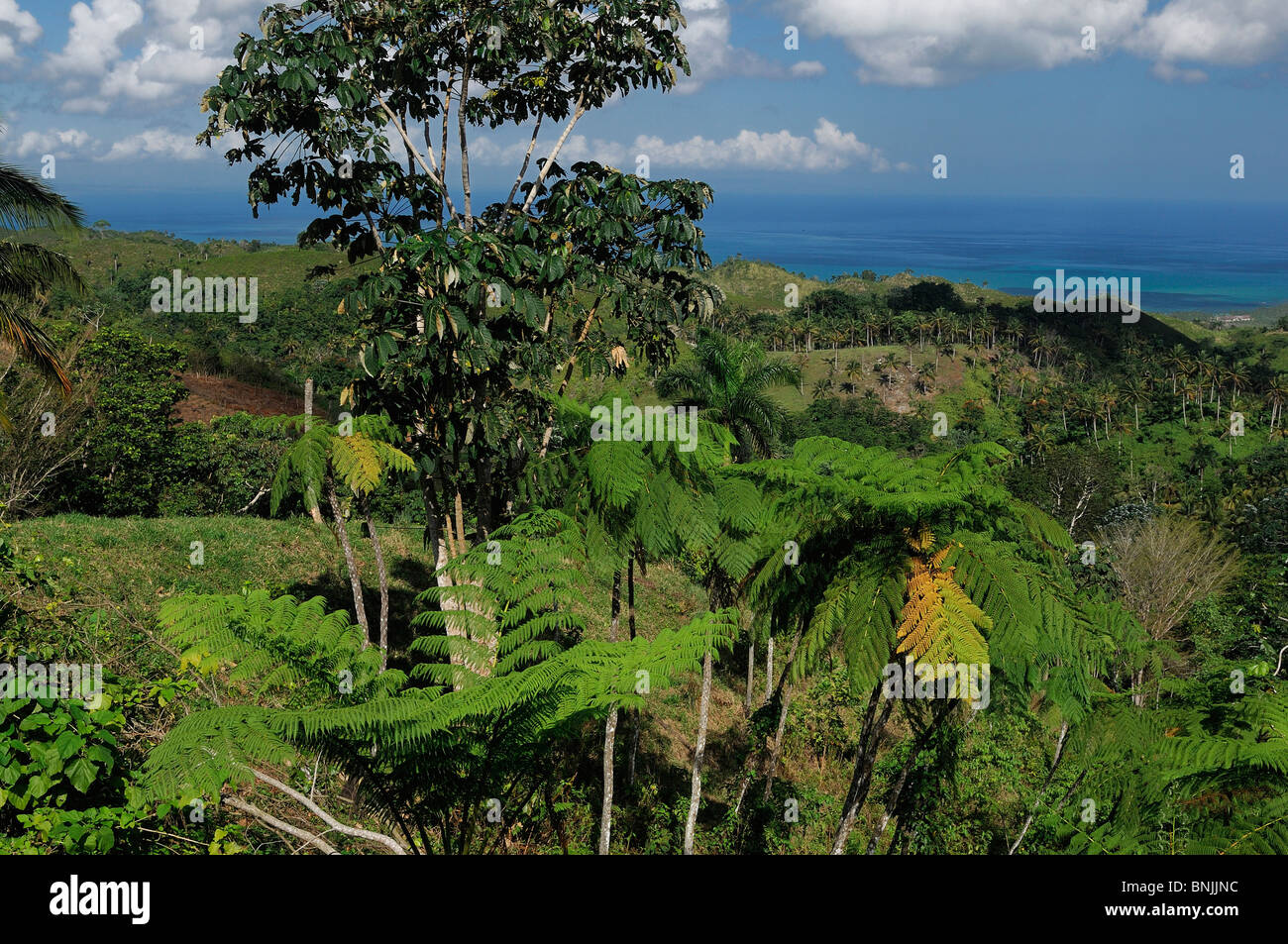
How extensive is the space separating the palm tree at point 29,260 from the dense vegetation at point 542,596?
6 cm

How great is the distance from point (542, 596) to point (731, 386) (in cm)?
941

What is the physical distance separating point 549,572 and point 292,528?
49.2 ft

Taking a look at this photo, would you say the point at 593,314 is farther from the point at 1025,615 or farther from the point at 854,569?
the point at 1025,615

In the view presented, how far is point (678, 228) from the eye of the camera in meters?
9.38

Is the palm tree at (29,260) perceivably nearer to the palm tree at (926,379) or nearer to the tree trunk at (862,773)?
the tree trunk at (862,773)

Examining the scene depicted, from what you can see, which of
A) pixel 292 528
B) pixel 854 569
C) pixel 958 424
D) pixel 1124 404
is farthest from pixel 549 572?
pixel 1124 404

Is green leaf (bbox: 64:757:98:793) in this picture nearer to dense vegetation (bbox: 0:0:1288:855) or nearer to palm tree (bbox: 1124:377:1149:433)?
dense vegetation (bbox: 0:0:1288:855)

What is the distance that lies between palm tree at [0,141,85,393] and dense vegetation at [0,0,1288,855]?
6cm

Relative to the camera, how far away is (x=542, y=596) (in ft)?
17.5

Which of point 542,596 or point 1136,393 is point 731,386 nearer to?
point 542,596

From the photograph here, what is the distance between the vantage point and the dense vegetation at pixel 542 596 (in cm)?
435

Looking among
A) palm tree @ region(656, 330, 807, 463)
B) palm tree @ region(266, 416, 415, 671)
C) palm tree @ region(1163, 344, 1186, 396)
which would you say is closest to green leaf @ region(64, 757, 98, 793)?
palm tree @ region(266, 416, 415, 671)

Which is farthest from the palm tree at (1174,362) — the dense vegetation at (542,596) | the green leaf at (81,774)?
the green leaf at (81,774)
